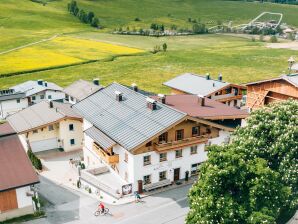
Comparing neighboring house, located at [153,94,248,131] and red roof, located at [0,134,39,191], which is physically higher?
neighboring house, located at [153,94,248,131]

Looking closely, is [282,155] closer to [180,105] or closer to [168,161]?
[168,161]

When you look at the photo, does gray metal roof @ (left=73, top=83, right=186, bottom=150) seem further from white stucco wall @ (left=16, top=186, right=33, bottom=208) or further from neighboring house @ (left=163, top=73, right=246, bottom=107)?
neighboring house @ (left=163, top=73, right=246, bottom=107)

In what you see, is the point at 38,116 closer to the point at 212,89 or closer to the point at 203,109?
the point at 203,109

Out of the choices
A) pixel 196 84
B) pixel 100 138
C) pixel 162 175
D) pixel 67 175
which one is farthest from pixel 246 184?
pixel 196 84

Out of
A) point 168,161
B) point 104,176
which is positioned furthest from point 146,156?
point 104,176

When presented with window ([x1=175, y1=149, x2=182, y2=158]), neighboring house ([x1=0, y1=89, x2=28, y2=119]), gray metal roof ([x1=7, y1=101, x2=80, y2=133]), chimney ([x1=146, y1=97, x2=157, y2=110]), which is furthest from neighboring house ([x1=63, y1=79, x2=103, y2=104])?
window ([x1=175, y1=149, x2=182, y2=158])

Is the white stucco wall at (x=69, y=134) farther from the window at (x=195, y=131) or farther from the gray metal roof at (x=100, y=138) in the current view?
the window at (x=195, y=131)
